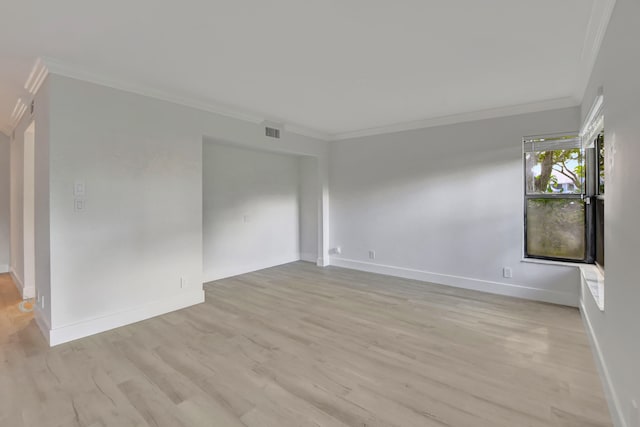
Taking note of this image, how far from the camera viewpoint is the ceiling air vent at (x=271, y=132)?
15.0ft

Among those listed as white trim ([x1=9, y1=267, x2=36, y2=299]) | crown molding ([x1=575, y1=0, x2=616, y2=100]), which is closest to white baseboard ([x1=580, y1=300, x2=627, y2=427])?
crown molding ([x1=575, y1=0, x2=616, y2=100])

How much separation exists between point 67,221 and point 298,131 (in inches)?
135

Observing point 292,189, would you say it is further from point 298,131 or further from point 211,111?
point 211,111

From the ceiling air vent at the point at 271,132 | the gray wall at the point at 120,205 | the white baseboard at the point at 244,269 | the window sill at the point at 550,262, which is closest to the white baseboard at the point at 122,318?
the gray wall at the point at 120,205

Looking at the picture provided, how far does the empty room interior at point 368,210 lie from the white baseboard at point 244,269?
4 centimetres

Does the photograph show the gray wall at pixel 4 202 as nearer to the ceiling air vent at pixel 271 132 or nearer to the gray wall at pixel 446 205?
the ceiling air vent at pixel 271 132

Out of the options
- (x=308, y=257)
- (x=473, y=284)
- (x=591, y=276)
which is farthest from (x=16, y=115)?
(x=591, y=276)

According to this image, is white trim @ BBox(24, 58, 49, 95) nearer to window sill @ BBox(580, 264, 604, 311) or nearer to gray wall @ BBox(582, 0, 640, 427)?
gray wall @ BBox(582, 0, 640, 427)

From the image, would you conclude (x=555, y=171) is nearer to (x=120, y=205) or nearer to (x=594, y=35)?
(x=594, y=35)

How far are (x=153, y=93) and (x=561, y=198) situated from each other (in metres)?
5.03

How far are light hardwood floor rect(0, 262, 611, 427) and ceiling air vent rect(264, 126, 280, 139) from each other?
2573 millimetres

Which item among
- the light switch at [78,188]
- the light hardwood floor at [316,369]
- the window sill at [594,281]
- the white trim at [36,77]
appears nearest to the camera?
the light hardwood floor at [316,369]

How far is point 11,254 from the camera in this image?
5.02 metres

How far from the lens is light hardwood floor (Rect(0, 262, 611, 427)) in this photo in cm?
181
